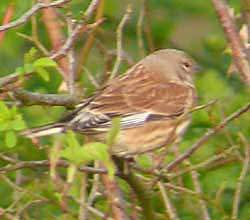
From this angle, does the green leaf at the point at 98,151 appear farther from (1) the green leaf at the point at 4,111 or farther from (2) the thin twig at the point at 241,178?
(2) the thin twig at the point at 241,178

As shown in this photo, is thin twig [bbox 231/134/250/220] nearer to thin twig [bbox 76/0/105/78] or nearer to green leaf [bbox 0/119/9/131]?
thin twig [bbox 76/0/105/78]

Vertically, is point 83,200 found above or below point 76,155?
below

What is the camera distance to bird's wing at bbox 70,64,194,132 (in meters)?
4.80

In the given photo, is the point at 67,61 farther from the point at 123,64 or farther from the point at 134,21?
the point at 134,21

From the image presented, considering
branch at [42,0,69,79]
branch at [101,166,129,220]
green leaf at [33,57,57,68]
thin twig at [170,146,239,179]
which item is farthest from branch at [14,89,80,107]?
branch at [42,0,69,79]

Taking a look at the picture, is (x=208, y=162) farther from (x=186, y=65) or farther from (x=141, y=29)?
(x=141, y=29)

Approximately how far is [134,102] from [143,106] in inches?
2.1

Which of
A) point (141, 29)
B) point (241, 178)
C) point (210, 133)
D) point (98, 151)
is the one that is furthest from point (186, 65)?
point (98, 151)

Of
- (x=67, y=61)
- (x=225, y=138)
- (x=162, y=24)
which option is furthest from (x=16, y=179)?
(x=162, y=24)

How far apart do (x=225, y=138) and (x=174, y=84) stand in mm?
528

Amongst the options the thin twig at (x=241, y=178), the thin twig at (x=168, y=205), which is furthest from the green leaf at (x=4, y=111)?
the thin twig at (x=241, y=178)

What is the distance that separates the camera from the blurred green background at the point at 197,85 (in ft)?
16.7

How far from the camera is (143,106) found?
527 centimetres

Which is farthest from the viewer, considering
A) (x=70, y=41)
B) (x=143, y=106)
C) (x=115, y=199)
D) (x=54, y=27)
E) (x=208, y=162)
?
(x=54, y=27)
